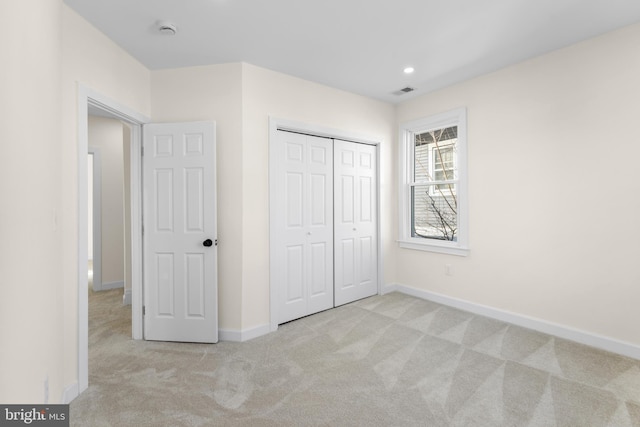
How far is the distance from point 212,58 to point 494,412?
3507 mm

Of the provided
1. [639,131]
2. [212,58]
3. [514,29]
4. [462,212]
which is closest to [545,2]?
[514,29]

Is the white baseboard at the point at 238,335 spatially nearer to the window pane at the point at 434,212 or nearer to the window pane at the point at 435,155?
the window pane at the point at 434,212

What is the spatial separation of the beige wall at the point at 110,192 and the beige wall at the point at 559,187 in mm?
4874

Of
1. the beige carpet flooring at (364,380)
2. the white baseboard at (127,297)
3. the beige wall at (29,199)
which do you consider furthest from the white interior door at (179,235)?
the white baseboard at (127,297)

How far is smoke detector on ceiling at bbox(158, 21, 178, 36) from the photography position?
2.32m

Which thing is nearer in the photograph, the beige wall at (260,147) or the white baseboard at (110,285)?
the beige wall at (260,147)

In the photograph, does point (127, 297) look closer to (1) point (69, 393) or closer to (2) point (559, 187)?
(1) point (69, 393)

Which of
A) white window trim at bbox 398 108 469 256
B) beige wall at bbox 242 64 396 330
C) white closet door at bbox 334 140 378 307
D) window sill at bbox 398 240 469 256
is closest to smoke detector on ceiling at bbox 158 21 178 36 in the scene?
beige wall at bbox 242 64 396 330

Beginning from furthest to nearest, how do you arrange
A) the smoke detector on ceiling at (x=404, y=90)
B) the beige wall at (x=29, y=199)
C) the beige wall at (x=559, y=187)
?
1. the smoke detector on ceiling at (x=404, y=90)
2. the beige wall at (x=559, y=187)
3. the beige wall at (x=29, y=199)

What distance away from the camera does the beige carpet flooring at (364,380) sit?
6.16 ft

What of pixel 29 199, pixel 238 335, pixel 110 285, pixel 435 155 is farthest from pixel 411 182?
pixel 110 285

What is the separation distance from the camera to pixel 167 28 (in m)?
2.37

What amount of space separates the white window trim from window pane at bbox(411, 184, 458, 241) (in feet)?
0.27

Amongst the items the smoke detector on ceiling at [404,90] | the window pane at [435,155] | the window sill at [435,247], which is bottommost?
the window sill at [435,247]
